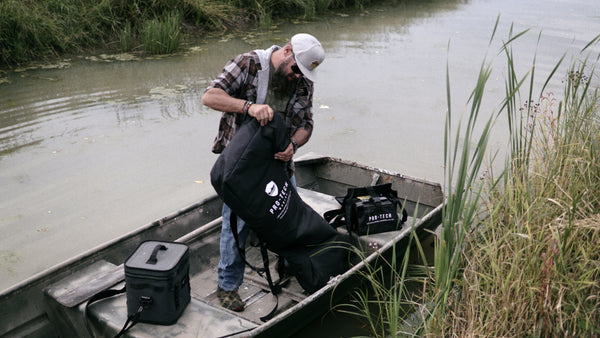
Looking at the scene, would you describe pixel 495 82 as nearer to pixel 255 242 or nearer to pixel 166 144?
pixel 166 144

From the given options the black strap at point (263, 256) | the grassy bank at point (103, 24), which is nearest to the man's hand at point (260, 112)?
the black strap at point (263, 256)

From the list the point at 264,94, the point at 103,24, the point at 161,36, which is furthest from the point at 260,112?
the point at 103,24

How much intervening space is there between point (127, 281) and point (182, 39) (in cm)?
800

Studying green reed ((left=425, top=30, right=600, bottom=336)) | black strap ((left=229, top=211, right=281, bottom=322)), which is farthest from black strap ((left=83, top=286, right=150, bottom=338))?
green reed ((left=425, top=30, right=600, bottom=336))

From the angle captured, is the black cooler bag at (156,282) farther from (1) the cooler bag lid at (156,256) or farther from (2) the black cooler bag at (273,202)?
(2) the black cooler bag at (273,202)

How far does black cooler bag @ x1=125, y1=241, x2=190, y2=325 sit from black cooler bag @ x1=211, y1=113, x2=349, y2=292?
43cm

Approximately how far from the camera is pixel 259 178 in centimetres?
305

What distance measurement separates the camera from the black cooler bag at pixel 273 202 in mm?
2973

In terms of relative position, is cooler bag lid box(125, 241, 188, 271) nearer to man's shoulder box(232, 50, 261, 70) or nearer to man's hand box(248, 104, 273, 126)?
man's hand box(248, 104, 273, 126)

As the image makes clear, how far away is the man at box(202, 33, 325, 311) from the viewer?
3.01 metres

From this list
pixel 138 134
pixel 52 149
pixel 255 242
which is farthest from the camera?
pixel 138 134

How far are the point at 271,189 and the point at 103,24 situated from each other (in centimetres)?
766

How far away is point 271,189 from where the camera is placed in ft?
10.2

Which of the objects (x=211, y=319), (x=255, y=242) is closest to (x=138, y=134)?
(x=255, y=242)
